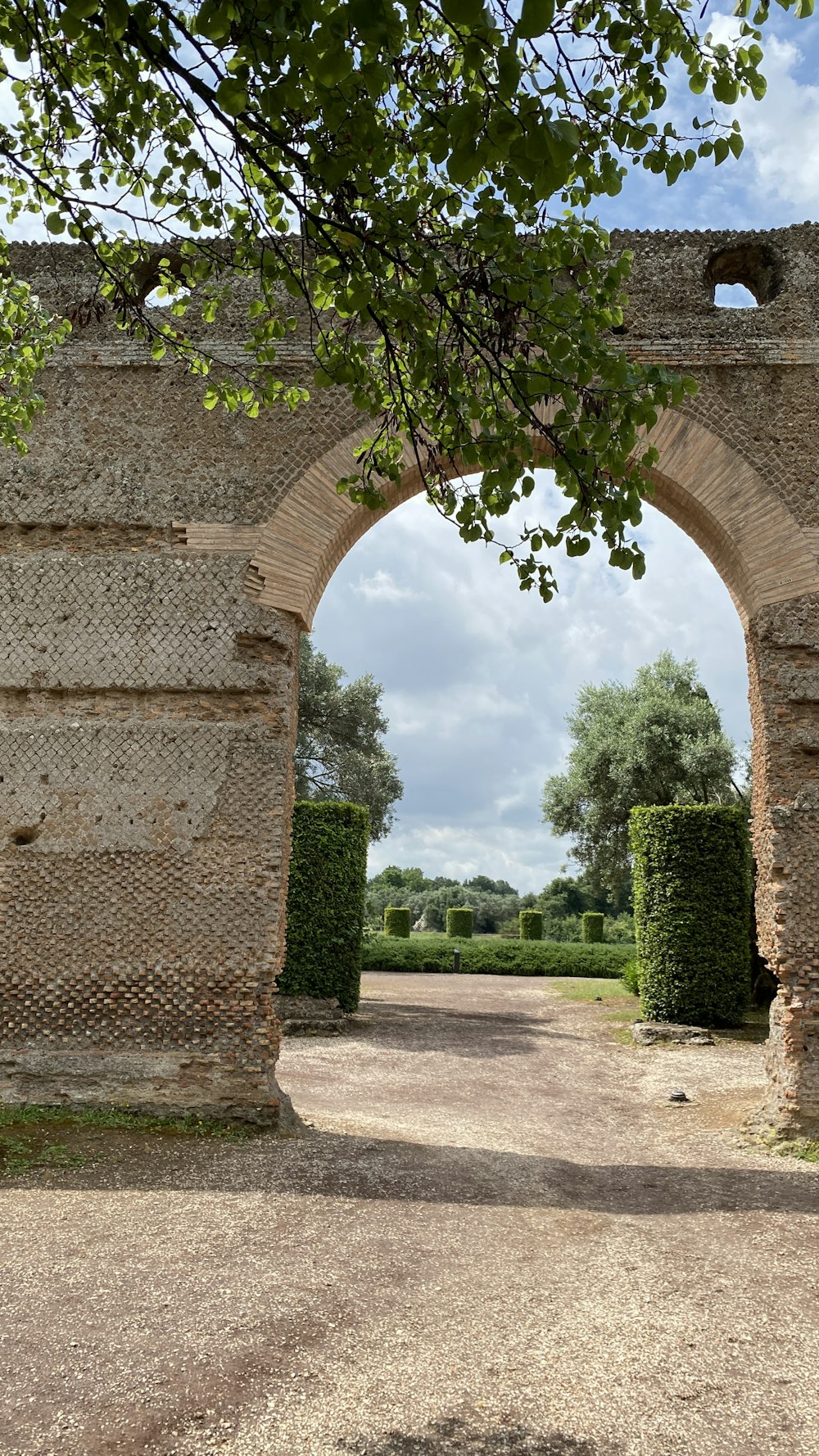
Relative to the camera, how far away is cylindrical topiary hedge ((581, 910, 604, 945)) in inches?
1114

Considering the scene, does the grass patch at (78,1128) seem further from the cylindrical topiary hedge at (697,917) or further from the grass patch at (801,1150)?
the cylindrical topiary hedge at (697,917)

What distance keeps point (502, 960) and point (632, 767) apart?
20.5 ft

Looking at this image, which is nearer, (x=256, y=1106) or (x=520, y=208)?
(x=520, y=208)

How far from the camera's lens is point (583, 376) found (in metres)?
3.12

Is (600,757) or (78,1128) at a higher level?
(600,757)

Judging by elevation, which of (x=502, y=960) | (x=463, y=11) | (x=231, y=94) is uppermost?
(x=231, y=94)

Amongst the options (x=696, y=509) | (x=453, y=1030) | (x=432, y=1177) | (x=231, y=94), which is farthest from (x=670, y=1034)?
(x=231, y=94)

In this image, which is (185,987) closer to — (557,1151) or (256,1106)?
(256,1106)

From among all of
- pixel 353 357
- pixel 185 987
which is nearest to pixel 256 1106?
pixel 185 987

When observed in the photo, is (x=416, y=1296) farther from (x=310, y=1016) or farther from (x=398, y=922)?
(x=398, y=922)

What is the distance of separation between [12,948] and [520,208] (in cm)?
566

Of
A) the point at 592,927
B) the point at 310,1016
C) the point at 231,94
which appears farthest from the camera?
the point at 592,927

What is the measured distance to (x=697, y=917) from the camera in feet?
41.1

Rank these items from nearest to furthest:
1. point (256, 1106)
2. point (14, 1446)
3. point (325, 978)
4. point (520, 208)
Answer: point (14, 1446), point (520, 208), point (256, 1106), point (325, 978)
